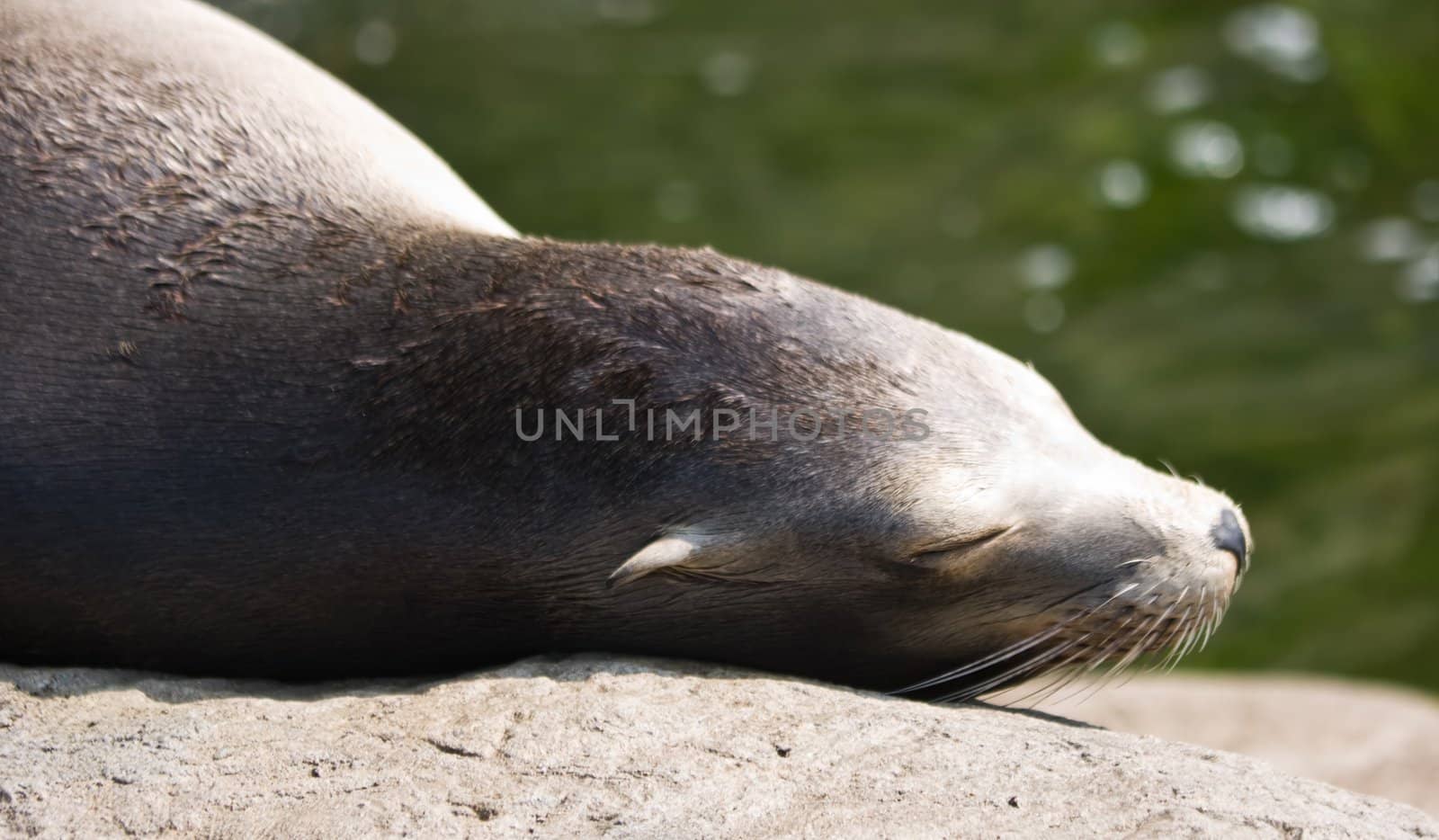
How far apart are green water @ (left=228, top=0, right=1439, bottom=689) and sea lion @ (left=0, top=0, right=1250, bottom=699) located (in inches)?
192

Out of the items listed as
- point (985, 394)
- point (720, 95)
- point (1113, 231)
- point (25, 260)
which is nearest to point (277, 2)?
point (720, 95)

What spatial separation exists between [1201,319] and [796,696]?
6.71m

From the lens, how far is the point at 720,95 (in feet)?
36.0

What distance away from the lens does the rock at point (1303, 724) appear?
5.64 meters

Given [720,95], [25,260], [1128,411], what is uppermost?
[720,95]

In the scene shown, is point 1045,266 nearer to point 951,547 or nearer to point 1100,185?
point 1100,185

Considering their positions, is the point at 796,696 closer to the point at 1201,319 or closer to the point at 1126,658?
→ the point at 1126,658

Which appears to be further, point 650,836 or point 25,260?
point 25,260

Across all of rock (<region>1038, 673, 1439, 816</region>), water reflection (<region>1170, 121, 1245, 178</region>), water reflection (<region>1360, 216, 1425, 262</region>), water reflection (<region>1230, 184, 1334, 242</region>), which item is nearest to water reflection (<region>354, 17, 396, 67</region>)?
water reflection (<region>1170, 121, 1245, 178</region>)

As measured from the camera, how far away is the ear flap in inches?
138

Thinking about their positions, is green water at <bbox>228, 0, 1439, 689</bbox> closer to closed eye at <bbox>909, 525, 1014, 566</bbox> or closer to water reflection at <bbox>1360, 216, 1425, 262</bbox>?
water reflection at <bbox>1360, 216, 1425, 262</bbox>

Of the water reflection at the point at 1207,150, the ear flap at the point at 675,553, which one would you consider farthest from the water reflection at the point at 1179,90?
the ear flap at the point at 675,553

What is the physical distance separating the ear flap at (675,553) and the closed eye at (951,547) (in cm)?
42

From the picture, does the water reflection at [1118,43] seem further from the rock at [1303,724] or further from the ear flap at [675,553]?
the ear flap at [675,553]
